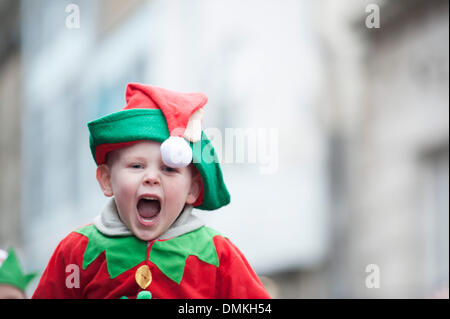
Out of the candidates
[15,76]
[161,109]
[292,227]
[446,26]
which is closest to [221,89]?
[292,227]

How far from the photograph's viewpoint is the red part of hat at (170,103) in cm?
212

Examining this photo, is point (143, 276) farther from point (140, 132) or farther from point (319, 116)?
point (319, 116)

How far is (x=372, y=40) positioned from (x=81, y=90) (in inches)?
187

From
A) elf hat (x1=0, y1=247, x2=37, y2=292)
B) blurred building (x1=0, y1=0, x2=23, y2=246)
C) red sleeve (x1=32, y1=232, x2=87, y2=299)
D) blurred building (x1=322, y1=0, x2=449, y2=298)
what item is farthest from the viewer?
blurred building (x1=0, y1=0, x2=23, y2=246)

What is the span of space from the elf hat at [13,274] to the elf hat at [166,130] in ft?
1.82

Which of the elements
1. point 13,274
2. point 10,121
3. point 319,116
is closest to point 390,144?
point 319,116

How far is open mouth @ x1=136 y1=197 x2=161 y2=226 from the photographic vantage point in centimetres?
213

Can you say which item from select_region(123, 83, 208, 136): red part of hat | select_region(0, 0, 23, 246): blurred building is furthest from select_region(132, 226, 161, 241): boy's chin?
select_region(0, 0, 23, 246): blurred building

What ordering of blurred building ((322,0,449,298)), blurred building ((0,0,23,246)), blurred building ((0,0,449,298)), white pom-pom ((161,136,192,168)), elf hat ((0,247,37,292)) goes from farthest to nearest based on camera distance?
blurred building ((0,0,23,246))
blurred building ((0,0,449,298))
blurred building ((322,0,449,298))
elf hat ((0,247,37,292))
white pom-pom ((161,136,192,168))

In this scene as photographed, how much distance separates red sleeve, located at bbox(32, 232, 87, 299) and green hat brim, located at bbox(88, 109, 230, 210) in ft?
0.89

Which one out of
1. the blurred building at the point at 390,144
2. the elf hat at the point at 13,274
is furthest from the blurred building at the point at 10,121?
the elf hat at the point at 13,274

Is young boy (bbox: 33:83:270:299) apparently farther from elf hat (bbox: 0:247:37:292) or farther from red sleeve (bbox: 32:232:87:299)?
elf hat (bbox: 0:247:37:292)

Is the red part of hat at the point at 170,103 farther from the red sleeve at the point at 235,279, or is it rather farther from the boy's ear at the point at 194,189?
the red sleeve at the point at 235,279

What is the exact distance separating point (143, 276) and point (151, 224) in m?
0.15
